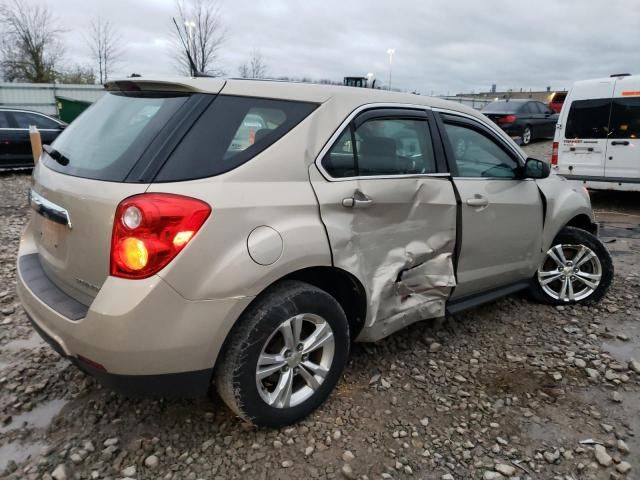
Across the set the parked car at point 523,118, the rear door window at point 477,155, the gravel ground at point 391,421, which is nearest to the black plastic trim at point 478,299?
the gravel ground at point 391,421

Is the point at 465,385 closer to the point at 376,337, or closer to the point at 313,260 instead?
the point at 376,337

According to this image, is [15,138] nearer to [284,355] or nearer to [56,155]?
[56,155]

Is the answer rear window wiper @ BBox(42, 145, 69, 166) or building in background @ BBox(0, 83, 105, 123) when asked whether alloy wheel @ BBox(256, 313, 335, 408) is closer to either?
rear window wiper @ BBox(42, 145, 69, 166)

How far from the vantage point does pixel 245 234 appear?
2.07m

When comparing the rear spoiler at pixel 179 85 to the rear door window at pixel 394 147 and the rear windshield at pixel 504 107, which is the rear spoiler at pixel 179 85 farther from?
the rear windshield at pixel 504 107

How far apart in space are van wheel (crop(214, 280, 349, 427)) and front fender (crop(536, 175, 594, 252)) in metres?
2.12

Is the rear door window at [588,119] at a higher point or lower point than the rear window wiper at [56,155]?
higher

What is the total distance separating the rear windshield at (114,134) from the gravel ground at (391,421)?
50.3 inches

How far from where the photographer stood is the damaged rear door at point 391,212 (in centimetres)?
246

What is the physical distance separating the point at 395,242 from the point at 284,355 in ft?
2.91

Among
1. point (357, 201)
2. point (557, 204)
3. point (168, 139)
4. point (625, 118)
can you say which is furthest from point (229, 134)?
point (625, 118)

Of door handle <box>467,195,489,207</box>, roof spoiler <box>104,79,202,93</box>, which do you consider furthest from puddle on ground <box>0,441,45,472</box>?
door handle <box>467,195,489,207</box>

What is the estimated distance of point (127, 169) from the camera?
6.75 feet

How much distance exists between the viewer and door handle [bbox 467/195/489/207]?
3.10m
